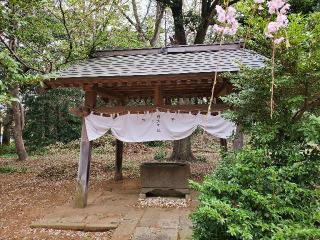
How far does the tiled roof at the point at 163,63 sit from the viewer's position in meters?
6.36

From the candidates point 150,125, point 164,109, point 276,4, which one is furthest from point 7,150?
point 276,4

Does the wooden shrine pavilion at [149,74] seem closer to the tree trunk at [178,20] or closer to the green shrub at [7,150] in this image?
the tree trunk at [178,20]

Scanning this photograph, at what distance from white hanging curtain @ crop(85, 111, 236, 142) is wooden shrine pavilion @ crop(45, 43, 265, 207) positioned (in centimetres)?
13

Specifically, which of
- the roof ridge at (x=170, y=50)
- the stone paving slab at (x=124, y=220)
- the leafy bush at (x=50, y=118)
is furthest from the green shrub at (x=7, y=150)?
the stone paving slab at (x=124, y=220)

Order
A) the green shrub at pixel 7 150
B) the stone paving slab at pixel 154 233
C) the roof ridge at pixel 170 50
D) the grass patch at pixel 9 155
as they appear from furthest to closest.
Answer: the green shrub at pixel 7 150 < the grass patch at pixel 9 155 < the roof ridge at pixel 170 50 < the stone paving slab at pixel 154 233

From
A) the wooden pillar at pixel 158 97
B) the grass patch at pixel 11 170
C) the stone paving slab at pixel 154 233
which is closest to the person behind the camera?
the stone paving slab at pixel 154 233

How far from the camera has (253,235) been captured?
9.27 feet

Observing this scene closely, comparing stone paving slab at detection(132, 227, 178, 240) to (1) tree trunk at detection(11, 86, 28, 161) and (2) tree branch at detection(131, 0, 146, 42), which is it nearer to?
(1) tree trunk at detection(11, 86, 28, 161)

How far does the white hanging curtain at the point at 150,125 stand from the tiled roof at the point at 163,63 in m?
0.92

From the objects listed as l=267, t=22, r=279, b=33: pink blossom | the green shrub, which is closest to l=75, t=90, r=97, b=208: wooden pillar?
l=267, t=22, r=279, b=33: pink blossom

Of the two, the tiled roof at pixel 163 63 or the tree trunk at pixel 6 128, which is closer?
the tiled roof at pixel 163 63

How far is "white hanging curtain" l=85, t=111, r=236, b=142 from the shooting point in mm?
6648

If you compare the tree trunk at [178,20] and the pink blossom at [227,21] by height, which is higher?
the tree trunk at [178,20]

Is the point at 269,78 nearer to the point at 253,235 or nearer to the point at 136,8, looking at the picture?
the point at 253,235
